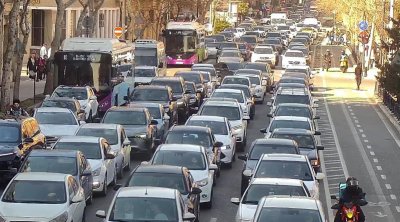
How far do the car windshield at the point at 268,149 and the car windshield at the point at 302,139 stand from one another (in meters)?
2.62

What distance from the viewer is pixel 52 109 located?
3622 cm

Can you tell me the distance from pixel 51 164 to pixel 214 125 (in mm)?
9621

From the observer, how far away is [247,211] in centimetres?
2253

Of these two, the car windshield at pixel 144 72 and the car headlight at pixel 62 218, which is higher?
the car headlight at pixel 62 218

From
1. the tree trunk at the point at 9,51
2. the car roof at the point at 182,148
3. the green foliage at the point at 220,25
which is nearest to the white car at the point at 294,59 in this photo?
the tree trunk at the point at 9,51

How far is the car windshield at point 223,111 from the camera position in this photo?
39219 millimetres

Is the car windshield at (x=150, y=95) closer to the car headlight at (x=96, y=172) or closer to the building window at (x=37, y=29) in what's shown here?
the car headlight at (x=96, y=172)

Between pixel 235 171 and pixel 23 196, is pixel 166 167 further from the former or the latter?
pixel 235 171

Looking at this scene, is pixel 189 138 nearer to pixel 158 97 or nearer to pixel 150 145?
pixel 150 145

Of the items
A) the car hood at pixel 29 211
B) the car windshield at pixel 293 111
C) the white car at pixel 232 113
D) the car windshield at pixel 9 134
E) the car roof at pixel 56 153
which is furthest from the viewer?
the car windshield at pixel 293 111

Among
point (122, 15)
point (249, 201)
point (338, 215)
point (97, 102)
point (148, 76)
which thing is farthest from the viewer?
point (122, 15)

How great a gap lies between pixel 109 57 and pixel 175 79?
3680mm

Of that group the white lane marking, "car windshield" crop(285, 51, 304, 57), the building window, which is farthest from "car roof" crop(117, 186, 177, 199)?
the building window

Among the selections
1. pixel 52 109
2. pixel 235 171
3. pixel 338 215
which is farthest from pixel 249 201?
pixel 52 109
